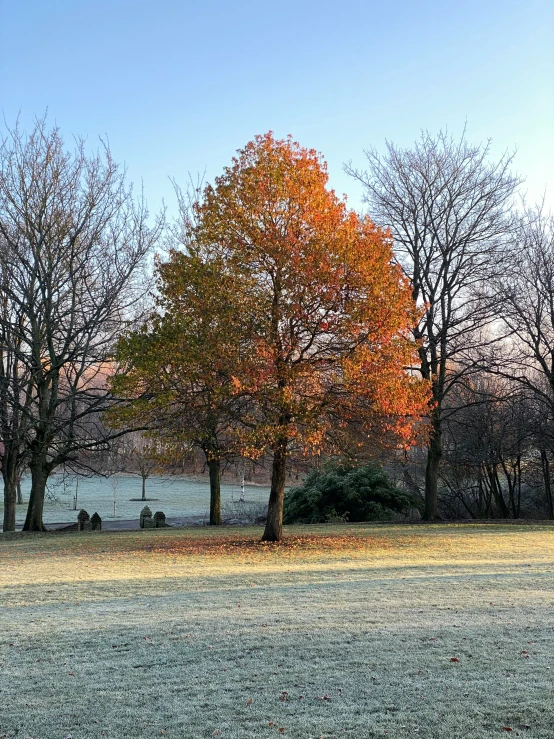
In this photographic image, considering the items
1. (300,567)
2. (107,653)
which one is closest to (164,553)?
(300,567)

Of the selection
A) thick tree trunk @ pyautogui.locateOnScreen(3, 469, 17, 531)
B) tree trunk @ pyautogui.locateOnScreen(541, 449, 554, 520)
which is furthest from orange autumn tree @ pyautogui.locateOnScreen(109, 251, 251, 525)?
tree trunk @ pyautogui.locateOnScreen(541, 449, 554, 520)

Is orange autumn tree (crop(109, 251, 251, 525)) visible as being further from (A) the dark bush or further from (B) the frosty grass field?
(B) the frosty grass field

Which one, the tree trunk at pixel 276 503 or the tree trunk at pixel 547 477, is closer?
the tree trunk at pixel 276 503

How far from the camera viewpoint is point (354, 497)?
26.3 metres

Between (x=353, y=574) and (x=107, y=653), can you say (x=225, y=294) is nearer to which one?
(x=353, y=574)

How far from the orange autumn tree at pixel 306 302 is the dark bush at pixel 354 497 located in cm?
1023

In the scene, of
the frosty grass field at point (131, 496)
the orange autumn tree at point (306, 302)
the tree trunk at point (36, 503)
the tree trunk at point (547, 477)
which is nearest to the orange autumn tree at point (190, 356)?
the orange autumn tree at point (306, 302)

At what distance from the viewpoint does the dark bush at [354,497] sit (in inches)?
1048

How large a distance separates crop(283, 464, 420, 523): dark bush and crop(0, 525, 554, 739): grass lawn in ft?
45.1

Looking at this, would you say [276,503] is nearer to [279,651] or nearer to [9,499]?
[9,499]

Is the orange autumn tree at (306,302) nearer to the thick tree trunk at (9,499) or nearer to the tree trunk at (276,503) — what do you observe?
the tree trunk at (276,503)

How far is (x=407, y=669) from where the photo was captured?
569 cm

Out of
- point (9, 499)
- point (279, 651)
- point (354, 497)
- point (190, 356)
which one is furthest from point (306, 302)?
point (9, 499)

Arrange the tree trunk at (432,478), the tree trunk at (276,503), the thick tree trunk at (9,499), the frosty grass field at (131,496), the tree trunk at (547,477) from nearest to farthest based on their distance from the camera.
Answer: the tree trunk at (276,503), the thick tree trunk at (9,499), the tree trunk at (432,478), the tree trunk at (547,477), the frosty grass field at (131,496)
